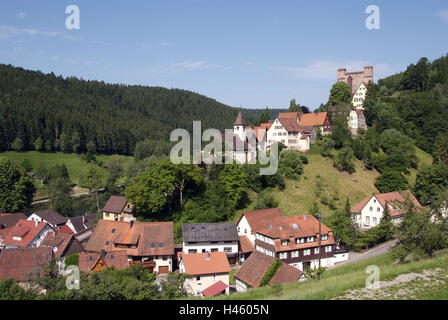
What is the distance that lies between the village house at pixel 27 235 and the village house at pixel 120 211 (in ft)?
21.3

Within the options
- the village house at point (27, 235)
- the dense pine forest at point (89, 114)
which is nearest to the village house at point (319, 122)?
the dense pine forest at point (89, 114)

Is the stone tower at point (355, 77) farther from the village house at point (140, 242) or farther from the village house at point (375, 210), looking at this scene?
the village house at point (140, 242)

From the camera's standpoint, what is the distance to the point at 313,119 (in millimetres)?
63219

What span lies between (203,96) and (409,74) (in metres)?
112

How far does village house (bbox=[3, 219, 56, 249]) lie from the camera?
39.4 m

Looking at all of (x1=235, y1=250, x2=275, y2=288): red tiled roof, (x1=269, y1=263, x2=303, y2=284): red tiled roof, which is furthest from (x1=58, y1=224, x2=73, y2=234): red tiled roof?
(x1=269, y1=263, x2=303, y2=284): red tiled roof

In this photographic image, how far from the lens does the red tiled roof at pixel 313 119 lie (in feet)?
204

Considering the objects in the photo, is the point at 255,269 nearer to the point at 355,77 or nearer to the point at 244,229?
the point at 244,229

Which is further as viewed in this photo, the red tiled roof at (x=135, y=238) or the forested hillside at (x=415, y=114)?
the forested hillside at (x=415, y=114)

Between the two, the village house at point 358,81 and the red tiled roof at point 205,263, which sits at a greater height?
the village house at point 358,81

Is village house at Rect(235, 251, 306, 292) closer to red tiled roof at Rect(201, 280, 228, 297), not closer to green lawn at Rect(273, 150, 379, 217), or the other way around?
red tiled roof at Rect(201, 280, 228, 297)

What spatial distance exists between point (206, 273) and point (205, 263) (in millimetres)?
1077
